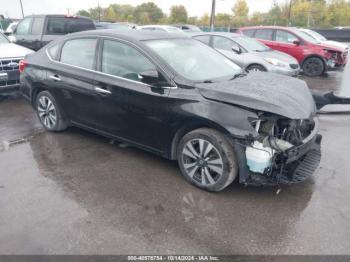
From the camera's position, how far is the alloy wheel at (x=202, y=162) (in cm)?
349

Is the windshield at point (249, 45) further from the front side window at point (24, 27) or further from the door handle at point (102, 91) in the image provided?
the front side window at point (24, 27)

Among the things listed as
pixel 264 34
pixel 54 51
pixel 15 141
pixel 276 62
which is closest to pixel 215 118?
pixel 54 51

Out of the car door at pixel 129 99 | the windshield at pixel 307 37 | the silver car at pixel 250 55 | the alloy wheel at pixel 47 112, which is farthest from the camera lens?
the windshield at pixel 307 37

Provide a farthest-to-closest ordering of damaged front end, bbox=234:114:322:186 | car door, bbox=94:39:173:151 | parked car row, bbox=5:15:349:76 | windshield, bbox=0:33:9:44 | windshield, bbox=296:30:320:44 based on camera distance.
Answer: windshield, bbox=296:30:320:44
parked car row, bbox=5:15:349:76
windshield, bbox=0:33:9:44
car door, bbox=94:39:173:151
damaged front end, bbox=234:114:322:186

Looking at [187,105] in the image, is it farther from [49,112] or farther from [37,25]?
[37,25]

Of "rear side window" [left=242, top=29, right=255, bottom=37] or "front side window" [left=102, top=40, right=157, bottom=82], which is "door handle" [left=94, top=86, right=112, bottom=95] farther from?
"rear side window" [left=242, top=29, right=255, bottom=37]

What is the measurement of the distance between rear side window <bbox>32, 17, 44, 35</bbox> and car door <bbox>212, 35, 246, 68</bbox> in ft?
16.9

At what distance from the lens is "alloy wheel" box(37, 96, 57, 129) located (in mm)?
5172

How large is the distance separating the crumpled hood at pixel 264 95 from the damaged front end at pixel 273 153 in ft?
0.40

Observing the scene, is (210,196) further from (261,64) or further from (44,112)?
(261,64)

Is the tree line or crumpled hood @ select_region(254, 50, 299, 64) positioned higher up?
the tree line

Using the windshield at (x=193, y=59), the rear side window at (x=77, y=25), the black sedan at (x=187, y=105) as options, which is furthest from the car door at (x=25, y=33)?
the windshield at (x=193, y=59)

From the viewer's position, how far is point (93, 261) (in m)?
2.62

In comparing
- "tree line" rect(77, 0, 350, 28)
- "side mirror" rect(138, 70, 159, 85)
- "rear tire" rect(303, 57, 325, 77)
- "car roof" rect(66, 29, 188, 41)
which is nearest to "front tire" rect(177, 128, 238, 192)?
"side mirror" rect(138, 70, 159, 85)
